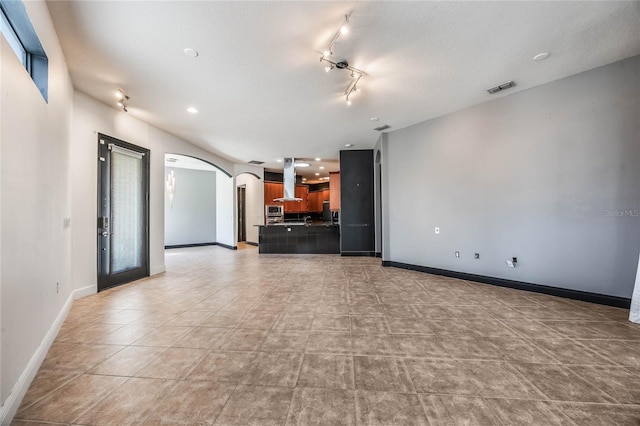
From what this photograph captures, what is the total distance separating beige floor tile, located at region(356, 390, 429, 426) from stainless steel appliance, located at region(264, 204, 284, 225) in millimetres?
8788

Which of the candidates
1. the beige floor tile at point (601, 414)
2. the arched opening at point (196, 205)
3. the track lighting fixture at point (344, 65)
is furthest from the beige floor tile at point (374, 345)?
the arched opening at point (196, 205)

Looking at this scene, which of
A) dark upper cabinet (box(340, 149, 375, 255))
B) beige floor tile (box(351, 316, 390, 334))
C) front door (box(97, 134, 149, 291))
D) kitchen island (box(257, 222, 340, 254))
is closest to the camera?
beige floor tile (box(351, 316, 390, 334))

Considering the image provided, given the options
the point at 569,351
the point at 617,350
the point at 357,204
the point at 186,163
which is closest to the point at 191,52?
the point at 569,351

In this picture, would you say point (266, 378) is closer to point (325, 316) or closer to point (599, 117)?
point (325, 316)

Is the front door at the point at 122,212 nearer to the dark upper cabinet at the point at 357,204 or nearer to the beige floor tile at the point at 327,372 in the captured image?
the beige floor tile at the point at 327,372

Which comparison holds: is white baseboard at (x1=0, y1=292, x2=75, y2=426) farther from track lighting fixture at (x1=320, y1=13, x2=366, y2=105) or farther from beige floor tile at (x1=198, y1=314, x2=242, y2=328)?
track lighting fixture at (x1=320, y1=13, x2=366, y2=105)

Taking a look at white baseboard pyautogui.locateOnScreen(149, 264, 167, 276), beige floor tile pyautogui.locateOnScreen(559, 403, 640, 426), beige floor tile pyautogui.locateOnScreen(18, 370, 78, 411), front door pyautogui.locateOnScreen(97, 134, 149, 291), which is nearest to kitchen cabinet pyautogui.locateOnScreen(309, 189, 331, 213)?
white baseboard pyautogui.locateOnScreen(149, 264, 167, 276)

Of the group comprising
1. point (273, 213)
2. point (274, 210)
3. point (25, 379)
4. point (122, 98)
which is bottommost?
point (25, 379)

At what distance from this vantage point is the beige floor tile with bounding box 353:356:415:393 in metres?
1.66

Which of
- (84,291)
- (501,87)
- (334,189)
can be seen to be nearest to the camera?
(501,87)

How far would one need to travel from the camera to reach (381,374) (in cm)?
180

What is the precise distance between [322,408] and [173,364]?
4.04ft

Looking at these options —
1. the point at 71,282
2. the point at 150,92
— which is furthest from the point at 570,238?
the point at 71,282

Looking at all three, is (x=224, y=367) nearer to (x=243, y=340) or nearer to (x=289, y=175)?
(x=243, y=340)
